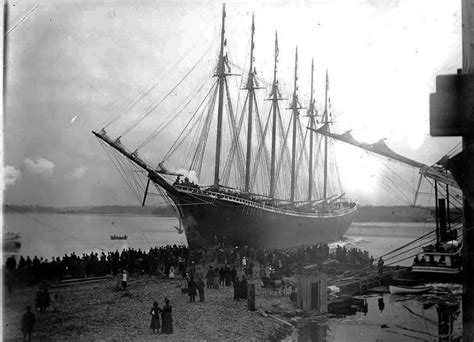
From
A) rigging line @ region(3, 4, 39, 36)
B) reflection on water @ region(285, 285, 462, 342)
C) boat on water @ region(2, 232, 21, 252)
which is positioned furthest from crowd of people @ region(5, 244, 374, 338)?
rigging line @ region(3, 4, 39, 36)

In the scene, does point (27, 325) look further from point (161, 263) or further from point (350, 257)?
point (350, 257)

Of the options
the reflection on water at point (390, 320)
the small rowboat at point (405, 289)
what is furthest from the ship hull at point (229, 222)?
the reflection on water at point (390, 320)

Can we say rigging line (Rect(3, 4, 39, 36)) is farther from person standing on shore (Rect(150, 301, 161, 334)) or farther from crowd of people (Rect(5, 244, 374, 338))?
person standing on shore (Rect(150, 301, 161, 334))

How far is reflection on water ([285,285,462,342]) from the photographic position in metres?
10.3

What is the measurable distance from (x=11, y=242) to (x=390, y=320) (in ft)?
36.7

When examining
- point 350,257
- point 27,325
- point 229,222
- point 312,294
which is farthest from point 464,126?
point 229,222

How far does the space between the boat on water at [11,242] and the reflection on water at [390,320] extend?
7111 millimetres

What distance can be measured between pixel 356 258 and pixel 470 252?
18839 millimetres

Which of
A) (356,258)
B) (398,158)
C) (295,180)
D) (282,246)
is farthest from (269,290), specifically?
(295,180)

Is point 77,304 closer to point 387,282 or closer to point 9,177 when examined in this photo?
point 9,177

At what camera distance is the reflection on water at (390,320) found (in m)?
10.3

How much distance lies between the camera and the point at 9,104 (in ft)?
29.3

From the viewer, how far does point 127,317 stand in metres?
9.24

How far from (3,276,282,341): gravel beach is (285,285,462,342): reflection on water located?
1404 mm
